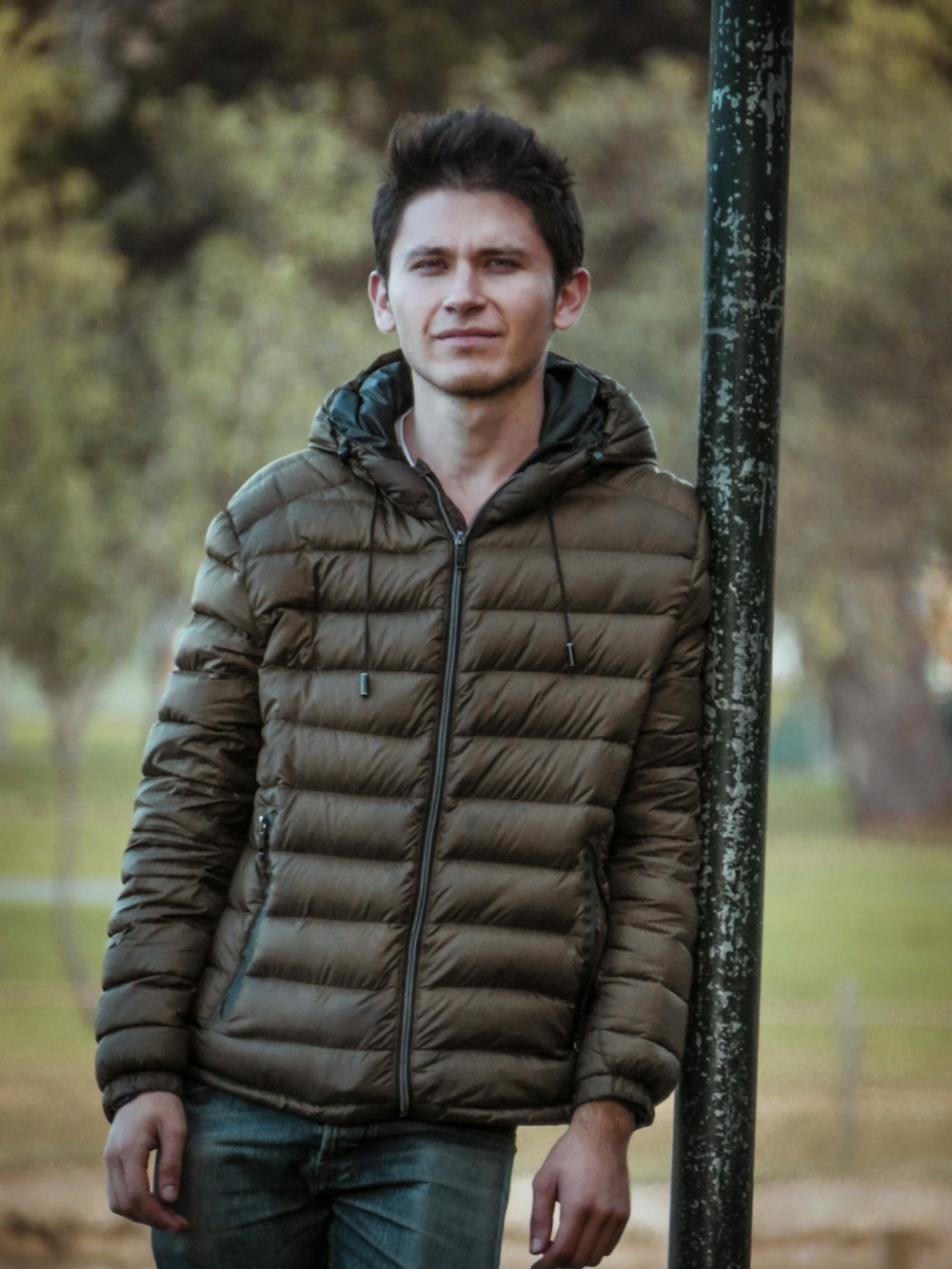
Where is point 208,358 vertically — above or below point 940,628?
above

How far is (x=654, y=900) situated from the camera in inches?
47.7

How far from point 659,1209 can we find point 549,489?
19.7ft

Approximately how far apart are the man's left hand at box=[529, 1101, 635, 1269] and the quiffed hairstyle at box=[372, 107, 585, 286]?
2.19 ft

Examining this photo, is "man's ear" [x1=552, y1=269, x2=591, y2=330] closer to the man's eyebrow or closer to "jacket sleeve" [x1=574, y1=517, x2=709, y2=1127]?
the man's eyebrow

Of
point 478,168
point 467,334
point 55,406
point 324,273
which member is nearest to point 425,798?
point 467,334

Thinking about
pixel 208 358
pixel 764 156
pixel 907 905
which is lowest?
pixel 764 156

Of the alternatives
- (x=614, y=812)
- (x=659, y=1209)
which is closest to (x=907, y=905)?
(x=659, y=1209)

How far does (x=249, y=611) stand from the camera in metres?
A: 1.29

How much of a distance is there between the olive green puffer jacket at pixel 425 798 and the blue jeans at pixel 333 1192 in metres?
0.03

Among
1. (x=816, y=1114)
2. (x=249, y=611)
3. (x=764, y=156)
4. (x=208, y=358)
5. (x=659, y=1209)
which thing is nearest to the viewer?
(x=764, y=156)

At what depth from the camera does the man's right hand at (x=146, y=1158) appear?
4.01 feet

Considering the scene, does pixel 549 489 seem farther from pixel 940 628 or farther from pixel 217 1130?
pixel 940 628

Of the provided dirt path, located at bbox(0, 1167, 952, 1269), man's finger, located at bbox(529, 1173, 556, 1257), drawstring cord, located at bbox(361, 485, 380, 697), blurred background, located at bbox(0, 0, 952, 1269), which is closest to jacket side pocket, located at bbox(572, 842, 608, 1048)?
man's finger, located at bbox(529, 1173, 556, 1257)

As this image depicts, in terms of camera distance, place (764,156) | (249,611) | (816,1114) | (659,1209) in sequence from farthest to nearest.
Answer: (816,1114) < (659,1209) < (249,611) < (764,156)
